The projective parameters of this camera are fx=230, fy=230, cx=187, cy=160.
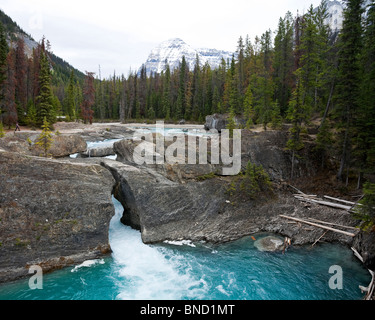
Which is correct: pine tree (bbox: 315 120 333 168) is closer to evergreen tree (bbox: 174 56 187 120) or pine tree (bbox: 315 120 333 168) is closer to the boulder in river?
the boulder in river

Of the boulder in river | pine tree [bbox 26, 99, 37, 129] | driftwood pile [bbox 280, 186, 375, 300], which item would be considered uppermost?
pine tree [bbox 26, 99, 37, 129]

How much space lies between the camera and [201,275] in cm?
1105

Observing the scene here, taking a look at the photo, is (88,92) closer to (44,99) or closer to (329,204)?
(44,99)

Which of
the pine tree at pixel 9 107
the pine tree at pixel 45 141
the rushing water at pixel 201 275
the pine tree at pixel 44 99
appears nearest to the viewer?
the rushing water at pixel 201 275

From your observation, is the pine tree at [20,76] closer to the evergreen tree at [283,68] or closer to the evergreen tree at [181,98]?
the evergreen tree at [181,98]

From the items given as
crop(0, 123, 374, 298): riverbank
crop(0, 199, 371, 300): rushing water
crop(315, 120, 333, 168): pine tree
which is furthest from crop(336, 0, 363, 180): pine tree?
crop(0, 199, 371, 300): rushing water

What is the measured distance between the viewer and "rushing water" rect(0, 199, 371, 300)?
32.2ft

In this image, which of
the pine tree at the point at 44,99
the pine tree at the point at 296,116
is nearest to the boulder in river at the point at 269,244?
the pine tree at the point at 296,116

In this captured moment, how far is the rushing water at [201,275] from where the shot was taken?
32.2 ft

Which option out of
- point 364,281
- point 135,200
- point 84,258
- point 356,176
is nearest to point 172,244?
point 135,200

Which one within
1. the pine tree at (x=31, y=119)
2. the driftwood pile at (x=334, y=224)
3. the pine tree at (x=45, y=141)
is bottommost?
the driftwood pile at (x=334, y=224)

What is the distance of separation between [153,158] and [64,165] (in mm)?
6678

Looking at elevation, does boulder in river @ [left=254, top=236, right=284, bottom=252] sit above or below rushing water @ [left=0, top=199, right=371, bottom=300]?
above

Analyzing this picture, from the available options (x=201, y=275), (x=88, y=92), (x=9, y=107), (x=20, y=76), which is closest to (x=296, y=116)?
(x=201, y=275)
